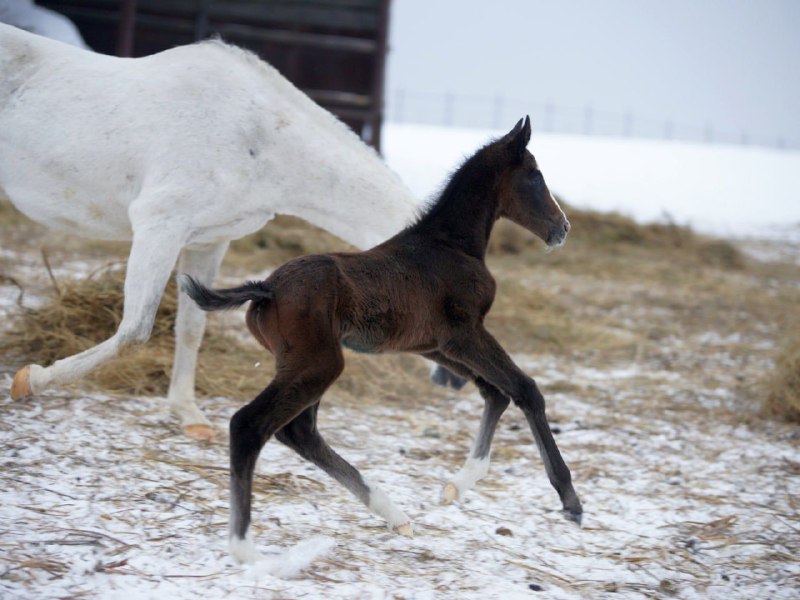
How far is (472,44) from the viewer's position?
125750 millimetres

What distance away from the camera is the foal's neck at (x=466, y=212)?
153 inches

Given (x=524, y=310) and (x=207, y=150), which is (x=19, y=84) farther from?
(x=524, y=310)

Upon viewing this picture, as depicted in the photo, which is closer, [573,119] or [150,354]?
[150,354]

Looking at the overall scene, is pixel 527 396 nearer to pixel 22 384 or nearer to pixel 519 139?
pixel 519 139

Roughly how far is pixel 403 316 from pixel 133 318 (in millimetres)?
1335

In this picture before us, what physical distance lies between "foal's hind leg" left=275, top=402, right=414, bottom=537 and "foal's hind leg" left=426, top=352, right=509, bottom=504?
1.09 feet

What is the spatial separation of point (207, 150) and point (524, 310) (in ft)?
15.2

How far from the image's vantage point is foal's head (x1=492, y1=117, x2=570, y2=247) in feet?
13.1

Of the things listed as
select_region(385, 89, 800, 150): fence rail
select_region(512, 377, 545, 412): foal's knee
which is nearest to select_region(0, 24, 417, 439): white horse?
select_region(512, 377, 545, 412): foal's knee

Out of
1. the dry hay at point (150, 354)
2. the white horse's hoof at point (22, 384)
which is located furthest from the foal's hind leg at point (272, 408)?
the dry hay at point (150, 354)

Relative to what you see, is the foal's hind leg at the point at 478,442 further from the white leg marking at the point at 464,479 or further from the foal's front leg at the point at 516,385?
the foal's front leg at the point at 516,385

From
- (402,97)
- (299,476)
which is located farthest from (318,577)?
(402,97)

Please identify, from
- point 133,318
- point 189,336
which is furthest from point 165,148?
point 189,336

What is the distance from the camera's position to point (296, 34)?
1148 centimetres
